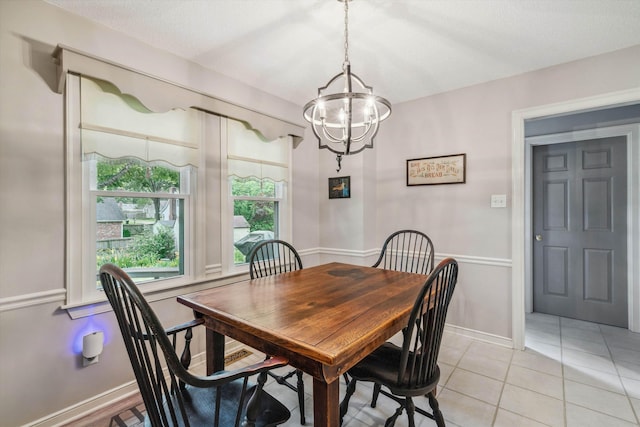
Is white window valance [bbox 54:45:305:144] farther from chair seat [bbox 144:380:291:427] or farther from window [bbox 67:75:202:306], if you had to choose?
chair seat [bbox 144:380:291:427]

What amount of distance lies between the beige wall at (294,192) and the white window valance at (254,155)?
220mm

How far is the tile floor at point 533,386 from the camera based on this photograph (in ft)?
5.84

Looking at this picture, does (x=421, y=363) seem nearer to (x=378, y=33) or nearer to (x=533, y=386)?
(x=533, y=386)

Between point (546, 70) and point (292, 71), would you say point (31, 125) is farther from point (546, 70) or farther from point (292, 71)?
point (546, 70)

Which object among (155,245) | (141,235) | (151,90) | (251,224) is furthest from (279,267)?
(151,90)

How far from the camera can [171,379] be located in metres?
1.05

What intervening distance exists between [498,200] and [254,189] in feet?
7.72

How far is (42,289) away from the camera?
5.63ft

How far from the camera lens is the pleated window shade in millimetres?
1891

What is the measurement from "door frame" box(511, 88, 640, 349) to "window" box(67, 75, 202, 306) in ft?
9.22

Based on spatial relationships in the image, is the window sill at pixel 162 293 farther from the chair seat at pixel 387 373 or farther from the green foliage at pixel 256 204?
the chair seat at pixel 387 373

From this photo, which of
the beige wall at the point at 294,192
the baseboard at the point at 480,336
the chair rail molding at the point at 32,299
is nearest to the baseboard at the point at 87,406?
the beige wall at the point at 294,192

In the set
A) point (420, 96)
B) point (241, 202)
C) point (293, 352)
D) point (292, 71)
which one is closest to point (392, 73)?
point (420, 96)

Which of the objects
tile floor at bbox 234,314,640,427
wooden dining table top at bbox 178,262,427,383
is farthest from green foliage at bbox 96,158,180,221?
tile floor at bbox 234,314,640,427
